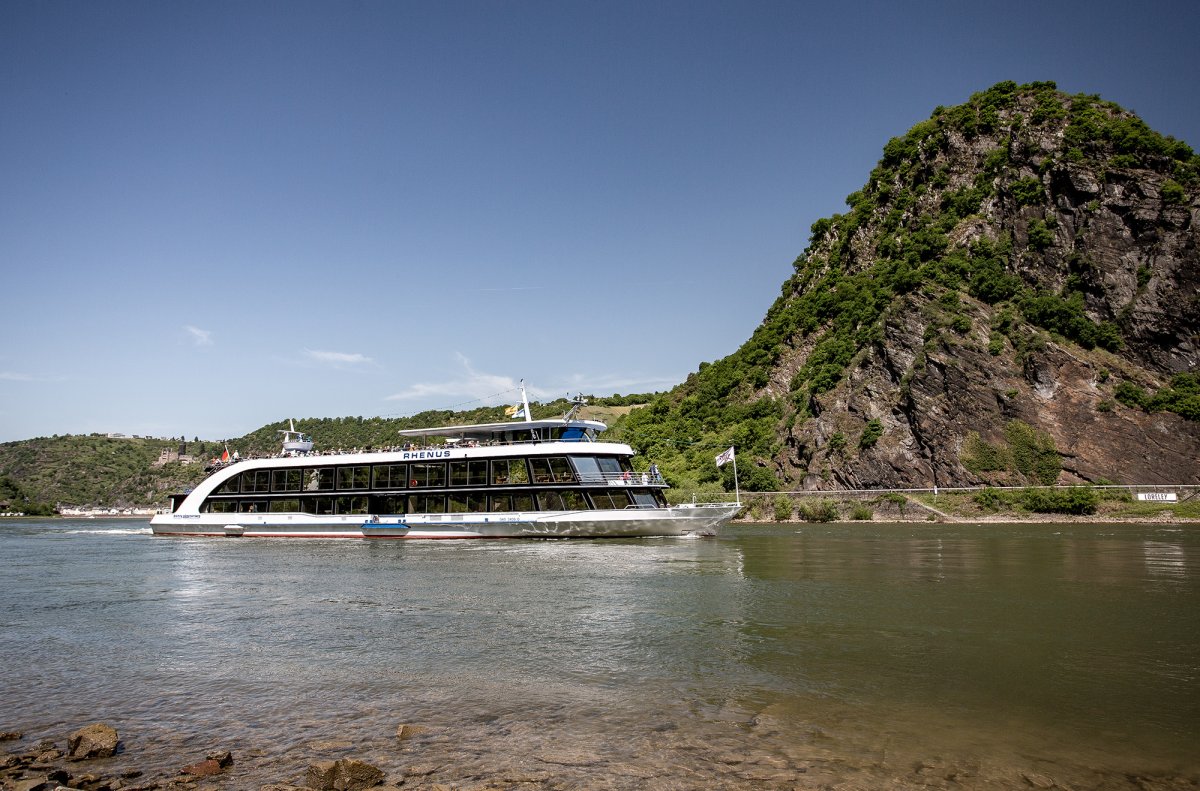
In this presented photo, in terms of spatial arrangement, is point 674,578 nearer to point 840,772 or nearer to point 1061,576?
point 1061,576

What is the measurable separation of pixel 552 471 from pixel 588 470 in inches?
77.4

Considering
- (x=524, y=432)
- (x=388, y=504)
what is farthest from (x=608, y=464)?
(x=388, y=504)

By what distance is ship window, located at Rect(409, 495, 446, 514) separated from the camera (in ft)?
140

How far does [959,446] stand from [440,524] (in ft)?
175

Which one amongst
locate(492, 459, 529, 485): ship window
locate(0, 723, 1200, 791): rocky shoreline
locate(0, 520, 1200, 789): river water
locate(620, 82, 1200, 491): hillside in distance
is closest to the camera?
locate(0, 723, 1200, 791): rocky shoreline

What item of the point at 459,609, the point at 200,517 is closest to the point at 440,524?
the point at 200,517

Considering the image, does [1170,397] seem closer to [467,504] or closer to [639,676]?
[467,504]

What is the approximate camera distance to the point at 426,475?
4334cm

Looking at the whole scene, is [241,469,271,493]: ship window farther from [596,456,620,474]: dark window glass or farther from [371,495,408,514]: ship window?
[596,456,620,474]: dark window glass

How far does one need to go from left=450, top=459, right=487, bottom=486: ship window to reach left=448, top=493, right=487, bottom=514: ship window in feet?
2.41

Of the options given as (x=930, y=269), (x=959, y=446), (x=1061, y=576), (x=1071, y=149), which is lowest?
(x=1061, y=576)

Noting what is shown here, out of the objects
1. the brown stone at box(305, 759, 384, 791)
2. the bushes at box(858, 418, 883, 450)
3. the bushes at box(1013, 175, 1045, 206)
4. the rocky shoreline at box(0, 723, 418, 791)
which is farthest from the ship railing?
the bushes at box(1013, 175, 1045, 206)

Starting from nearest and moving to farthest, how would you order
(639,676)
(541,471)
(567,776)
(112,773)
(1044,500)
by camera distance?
(567,776) → (112,773) → (639,676) → (541,471) → (1044,500)

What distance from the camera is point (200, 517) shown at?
49.7 m
